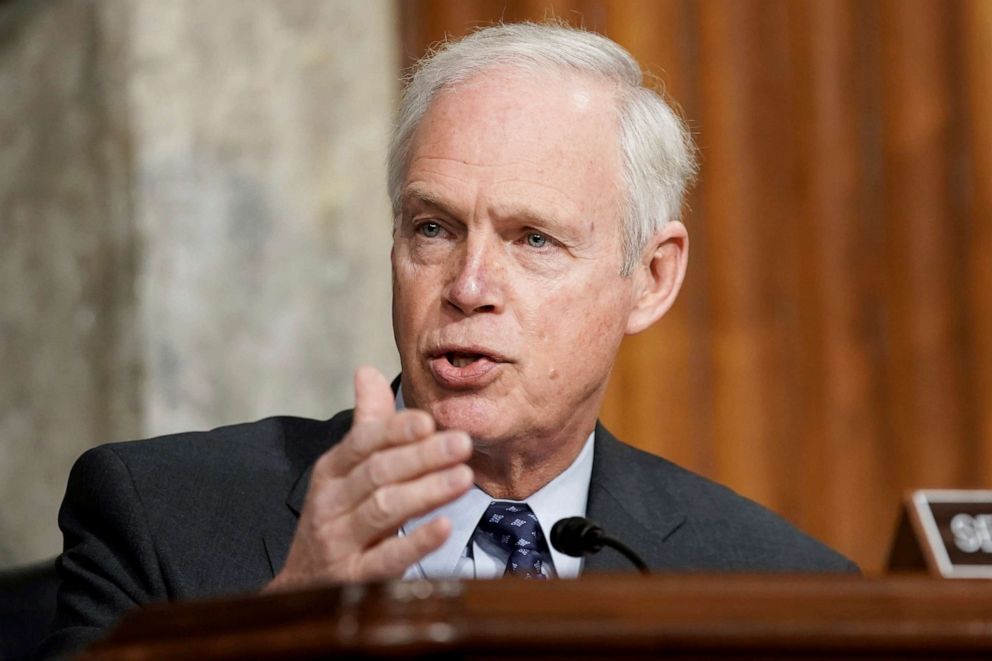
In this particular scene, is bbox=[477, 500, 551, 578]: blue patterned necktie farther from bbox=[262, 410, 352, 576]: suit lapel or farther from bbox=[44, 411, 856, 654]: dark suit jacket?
bbox=[262, 410, 352, 576]: suit lapel

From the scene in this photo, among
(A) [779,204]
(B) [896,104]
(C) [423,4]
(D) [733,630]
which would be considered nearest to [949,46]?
(B) [896,104]

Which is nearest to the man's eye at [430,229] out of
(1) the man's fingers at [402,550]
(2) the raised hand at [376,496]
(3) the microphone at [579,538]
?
(3) the microphone at [579,538]

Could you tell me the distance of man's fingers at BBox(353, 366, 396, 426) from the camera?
1627 millimetres

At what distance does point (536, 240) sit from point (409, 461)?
100 centimetres

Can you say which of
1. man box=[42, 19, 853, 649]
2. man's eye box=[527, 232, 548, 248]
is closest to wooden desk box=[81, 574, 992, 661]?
man box=[42, 19, 853, 649]

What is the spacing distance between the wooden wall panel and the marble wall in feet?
1.07

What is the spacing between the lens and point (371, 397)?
5.39ft

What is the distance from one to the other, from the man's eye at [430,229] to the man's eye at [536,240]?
150 millimetres

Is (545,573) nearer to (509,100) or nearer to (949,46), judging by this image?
(509,100)

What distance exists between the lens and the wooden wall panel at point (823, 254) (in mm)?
3391

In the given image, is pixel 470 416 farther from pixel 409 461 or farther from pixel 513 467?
pixel 409 461

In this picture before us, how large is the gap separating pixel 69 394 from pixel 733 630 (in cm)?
280

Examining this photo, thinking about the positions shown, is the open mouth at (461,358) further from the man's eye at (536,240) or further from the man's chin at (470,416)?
the man's eye at (536,240)

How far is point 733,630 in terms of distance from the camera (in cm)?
111
